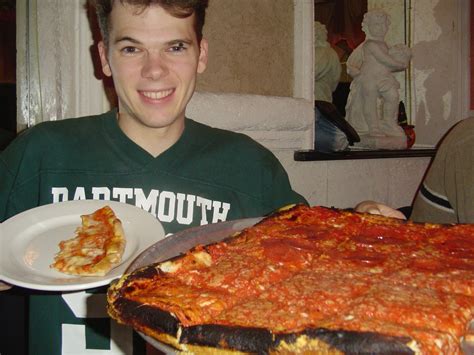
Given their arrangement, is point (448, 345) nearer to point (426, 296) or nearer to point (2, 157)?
point (426, 296)

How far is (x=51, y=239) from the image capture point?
119 centimetres

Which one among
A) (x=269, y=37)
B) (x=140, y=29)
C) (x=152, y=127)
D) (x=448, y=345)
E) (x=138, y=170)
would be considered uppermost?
(x=269, y=37)

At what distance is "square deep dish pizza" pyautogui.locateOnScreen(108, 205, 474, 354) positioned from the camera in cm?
66

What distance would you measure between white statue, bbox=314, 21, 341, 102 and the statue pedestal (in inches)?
14.4

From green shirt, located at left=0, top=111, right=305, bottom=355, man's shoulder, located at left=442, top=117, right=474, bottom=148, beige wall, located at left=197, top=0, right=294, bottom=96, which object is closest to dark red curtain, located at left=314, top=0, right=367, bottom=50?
beige wall, located at left=197, top=0, right=294, bottom=96

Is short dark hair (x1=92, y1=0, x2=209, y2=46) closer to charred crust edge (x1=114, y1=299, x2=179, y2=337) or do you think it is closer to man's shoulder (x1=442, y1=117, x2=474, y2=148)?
charred crust edge (x1=114, y1=299, x2=179, y2=337)

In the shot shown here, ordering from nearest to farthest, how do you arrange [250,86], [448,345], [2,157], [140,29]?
[448,345] → [140,29] → [2,157] → [250,86]

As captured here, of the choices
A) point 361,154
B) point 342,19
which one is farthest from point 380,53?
point 361,154

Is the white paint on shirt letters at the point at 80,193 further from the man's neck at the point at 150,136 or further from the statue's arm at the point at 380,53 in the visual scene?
the statue's arm at the point at 380,53

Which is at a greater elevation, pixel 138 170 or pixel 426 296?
pixel 138 170

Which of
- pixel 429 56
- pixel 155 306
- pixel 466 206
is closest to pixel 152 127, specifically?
→ pixel 155 306

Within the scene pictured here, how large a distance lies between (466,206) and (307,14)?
1.49m

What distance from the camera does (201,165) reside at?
1.52 metres

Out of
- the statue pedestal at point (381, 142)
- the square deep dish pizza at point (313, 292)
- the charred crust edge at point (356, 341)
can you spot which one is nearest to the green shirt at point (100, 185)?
the square deep dish pizza at point (313, 292)
